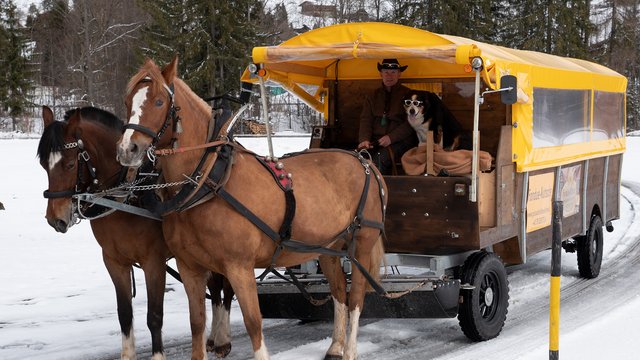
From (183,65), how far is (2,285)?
25.5 m

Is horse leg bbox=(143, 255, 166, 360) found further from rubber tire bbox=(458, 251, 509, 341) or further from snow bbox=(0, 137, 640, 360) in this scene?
rubber tire bbox=(458, 251, 509, 341)

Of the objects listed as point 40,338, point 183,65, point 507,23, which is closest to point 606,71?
point 40,338

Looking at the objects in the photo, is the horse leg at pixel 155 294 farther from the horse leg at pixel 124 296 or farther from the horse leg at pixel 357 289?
the horse leg at pixel 357 289

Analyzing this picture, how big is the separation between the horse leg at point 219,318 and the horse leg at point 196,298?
908 millimetres

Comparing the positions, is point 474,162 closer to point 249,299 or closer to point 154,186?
point 249,299

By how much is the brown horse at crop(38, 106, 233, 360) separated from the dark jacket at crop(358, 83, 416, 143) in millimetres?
2743

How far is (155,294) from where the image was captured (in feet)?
17.7

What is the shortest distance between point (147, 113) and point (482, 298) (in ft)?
11.8

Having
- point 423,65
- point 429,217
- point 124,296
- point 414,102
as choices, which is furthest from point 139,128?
point 423,65

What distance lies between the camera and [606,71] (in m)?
10.3

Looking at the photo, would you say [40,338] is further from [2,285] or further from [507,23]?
[507,23]

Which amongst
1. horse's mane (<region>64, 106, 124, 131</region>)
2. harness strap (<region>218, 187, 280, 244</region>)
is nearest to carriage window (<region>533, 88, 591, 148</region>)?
harness strap (<region>218, 187, 280, 244</region>)

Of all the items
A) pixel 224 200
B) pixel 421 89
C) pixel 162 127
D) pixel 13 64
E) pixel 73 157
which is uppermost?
pixel 13 64

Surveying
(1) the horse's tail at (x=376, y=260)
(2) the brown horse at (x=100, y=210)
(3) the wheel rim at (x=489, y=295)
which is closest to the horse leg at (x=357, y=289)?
(1) the horse's tail at (x=376, y=260)
